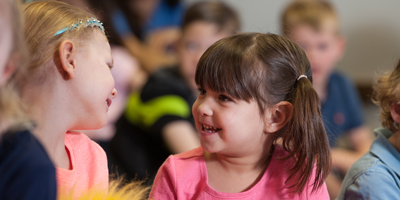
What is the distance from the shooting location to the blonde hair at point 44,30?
1.96ft

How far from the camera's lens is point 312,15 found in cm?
159

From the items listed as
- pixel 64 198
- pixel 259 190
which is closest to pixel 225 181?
pixel 259 190

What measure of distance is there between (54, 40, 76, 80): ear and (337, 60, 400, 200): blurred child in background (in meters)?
0.60

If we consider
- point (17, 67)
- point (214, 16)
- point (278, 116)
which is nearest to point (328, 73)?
point (214, 16)

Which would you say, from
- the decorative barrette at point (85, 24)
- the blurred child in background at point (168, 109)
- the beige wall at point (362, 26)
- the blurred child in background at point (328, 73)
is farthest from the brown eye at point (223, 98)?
the beige wall at point (362, 26)

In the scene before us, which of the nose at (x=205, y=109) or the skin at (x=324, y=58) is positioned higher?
the nose at (x=205, y=109)

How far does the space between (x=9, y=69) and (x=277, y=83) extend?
44cm

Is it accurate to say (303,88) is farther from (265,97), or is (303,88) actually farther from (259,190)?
(259,190)

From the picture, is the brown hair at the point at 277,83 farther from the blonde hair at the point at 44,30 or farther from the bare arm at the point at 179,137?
the bare arm at the point at 179,137

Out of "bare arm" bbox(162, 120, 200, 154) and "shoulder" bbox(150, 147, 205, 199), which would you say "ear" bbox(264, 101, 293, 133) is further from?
"bare arm" bbox(162, 120, 200, 154)

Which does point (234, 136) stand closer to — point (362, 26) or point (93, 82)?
point (93, 82)

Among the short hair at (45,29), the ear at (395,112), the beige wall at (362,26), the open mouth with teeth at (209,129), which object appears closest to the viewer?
the short hair at (45,29)

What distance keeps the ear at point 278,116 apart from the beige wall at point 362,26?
1.61m

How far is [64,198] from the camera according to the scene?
0.57 metres
